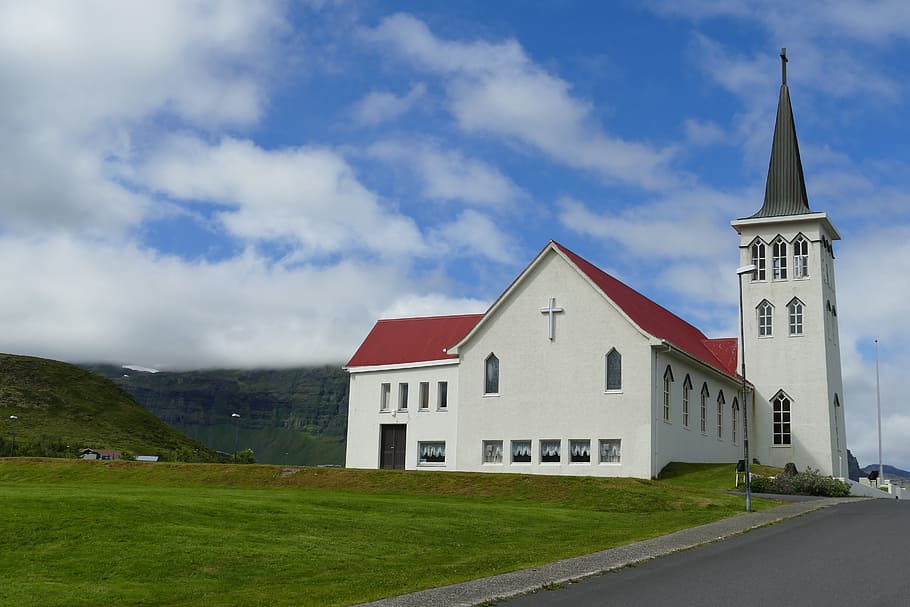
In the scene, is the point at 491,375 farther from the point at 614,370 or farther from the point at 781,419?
the point at 781,419

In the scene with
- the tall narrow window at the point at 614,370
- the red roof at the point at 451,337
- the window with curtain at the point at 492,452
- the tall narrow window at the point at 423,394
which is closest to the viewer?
the tall narrow window at the point at 614,370

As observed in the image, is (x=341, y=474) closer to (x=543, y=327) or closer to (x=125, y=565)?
(x=543, y=327)

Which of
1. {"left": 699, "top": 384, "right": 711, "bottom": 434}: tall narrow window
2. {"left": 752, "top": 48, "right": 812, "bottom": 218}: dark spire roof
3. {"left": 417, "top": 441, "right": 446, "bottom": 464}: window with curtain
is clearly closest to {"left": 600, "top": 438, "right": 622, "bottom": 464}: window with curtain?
{"left": 699, "top": 384, "right": 711, "bottom": 434}: tall narrow window

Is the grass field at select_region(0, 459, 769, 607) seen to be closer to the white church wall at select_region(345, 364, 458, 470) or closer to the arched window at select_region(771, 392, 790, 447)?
the white church wall at select_region(345, 364, 458, 470)

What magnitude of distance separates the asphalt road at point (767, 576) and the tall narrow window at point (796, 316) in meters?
31.4

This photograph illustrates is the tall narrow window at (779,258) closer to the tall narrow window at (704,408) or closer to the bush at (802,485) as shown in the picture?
the tall narrow window at (704,408)

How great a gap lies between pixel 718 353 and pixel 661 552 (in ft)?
128

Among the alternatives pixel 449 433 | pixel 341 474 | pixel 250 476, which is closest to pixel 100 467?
pixel 250 476

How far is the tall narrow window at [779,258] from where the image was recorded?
52.7 metres

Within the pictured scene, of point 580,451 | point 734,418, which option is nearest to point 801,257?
point 734,418

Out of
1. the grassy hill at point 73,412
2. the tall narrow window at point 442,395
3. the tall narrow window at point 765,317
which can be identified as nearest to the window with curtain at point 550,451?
the tall narrow window at point 442,395

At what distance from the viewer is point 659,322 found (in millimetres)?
47406

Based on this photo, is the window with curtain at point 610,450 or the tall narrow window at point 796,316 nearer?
the window with curtain at point 610,450

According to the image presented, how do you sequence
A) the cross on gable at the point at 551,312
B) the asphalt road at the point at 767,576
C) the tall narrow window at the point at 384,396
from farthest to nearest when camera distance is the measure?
the tall narrow window at the point at 384,396
the cross on gable at the point at 551,312
the asphalt road at the point at 767,576
